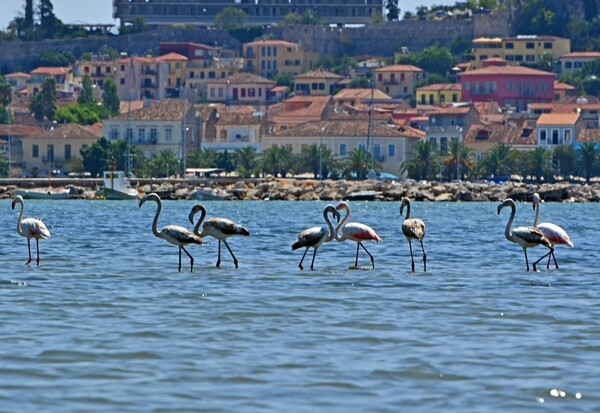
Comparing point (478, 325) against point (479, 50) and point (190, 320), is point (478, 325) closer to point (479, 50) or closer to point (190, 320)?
point (190, 320)

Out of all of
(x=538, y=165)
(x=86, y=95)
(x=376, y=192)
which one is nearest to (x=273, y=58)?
(x=86, y=95)

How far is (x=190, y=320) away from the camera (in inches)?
758

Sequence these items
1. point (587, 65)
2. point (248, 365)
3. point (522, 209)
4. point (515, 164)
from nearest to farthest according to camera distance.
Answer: point (248, 365), point (522, 209), point (515, 164), point (587, 65)

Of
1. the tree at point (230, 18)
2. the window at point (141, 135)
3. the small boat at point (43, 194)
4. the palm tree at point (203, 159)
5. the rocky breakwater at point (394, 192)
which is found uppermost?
the tree at point (230, 18)

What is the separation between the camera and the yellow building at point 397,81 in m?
154

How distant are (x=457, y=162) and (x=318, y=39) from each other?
264 feet

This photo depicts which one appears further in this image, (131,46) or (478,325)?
(131,46)

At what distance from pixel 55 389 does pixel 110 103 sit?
125 metres

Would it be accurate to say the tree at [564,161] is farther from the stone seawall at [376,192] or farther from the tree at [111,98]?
the tree at [111,98]

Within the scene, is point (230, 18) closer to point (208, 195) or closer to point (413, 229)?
point (208, 195)

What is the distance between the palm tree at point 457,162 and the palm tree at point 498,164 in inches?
27.8

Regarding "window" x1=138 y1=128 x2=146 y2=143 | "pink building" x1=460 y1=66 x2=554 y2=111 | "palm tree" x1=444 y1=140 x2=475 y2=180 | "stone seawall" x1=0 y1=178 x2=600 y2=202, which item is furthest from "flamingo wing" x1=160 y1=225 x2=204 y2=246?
"pink building" x1=460 y1=66 x2=554 y2=111

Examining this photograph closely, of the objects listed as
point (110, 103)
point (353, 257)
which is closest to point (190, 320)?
point (353, 257)

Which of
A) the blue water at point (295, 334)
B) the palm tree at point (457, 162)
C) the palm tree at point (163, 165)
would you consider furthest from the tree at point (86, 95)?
the blue water at point (295, 334)
